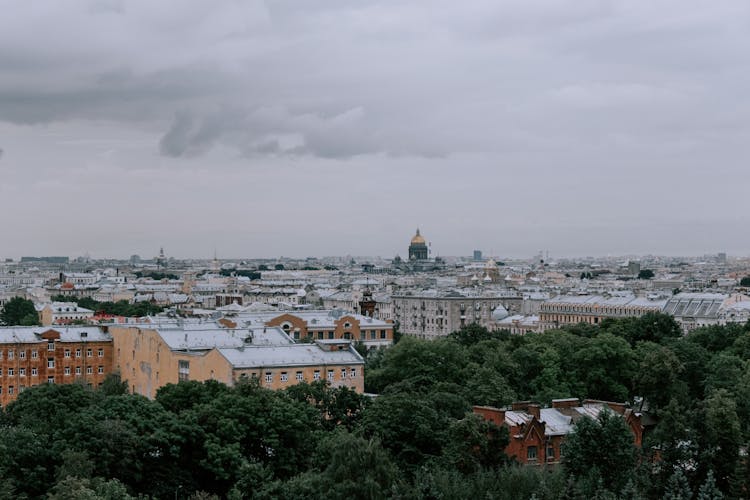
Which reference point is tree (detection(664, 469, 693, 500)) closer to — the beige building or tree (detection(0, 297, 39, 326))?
the beige building

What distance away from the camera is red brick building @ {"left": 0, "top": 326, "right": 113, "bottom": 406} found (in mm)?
76125

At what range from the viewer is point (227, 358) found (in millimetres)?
64188

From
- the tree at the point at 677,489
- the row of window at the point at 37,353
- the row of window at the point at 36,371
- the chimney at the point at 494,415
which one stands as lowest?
the tree at the point at 677,489

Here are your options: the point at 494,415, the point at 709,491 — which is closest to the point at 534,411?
the point at 494,415

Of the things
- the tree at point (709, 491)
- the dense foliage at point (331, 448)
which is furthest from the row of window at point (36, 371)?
the tree at point (709, 491)

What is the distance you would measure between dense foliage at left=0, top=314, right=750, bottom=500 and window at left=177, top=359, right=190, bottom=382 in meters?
12.1

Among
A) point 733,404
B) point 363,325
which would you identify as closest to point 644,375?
point 733,404

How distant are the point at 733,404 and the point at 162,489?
25894 millimetres

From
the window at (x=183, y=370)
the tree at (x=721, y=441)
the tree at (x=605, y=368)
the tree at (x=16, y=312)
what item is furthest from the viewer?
the tree at (x=16, y=312)

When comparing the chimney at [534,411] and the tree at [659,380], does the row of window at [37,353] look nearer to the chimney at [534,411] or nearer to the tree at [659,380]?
the tree at [659,380]

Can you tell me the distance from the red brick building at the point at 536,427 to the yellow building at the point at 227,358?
1286cm

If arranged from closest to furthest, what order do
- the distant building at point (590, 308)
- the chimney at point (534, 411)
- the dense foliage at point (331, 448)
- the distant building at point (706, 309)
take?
1. the dense foliage at point (331, 448)
2. the chimney at point (534, 411)
3. the distant building at point (706, 309)
4. the distant building at point (590, 308)

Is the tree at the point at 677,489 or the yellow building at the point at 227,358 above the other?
the yellow building at the point at 227,358

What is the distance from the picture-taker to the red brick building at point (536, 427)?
48469mm
